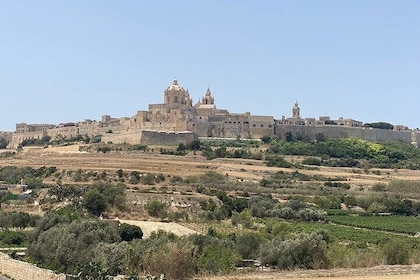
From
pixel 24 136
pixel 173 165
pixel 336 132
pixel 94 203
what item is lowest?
pixel 94 203

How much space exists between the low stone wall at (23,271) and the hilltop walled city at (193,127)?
45332mm

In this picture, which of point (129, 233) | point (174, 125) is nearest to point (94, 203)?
point (129, 233)

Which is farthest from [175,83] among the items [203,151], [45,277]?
[45,277]

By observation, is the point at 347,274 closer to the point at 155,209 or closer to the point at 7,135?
the point at 155,209

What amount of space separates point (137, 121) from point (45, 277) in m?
54.3

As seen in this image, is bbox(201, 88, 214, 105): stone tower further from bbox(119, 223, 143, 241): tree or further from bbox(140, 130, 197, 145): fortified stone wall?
bbox(119, 223, 143, 241): tree

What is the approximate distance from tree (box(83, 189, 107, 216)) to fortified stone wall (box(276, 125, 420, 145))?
1719 inches

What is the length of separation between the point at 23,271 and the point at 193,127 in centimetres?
5219

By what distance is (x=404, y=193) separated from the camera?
4656cm

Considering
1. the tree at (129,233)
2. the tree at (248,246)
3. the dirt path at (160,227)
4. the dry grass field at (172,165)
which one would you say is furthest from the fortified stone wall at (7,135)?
the tree at (248,246)

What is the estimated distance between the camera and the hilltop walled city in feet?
219

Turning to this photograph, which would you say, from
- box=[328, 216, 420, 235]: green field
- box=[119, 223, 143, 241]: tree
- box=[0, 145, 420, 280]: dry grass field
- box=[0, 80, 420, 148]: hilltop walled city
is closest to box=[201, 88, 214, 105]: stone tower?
box=[0, 80, 420, 148]: hilltop walled city

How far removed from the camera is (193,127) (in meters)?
68.9

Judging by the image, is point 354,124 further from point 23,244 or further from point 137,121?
point 23,244
